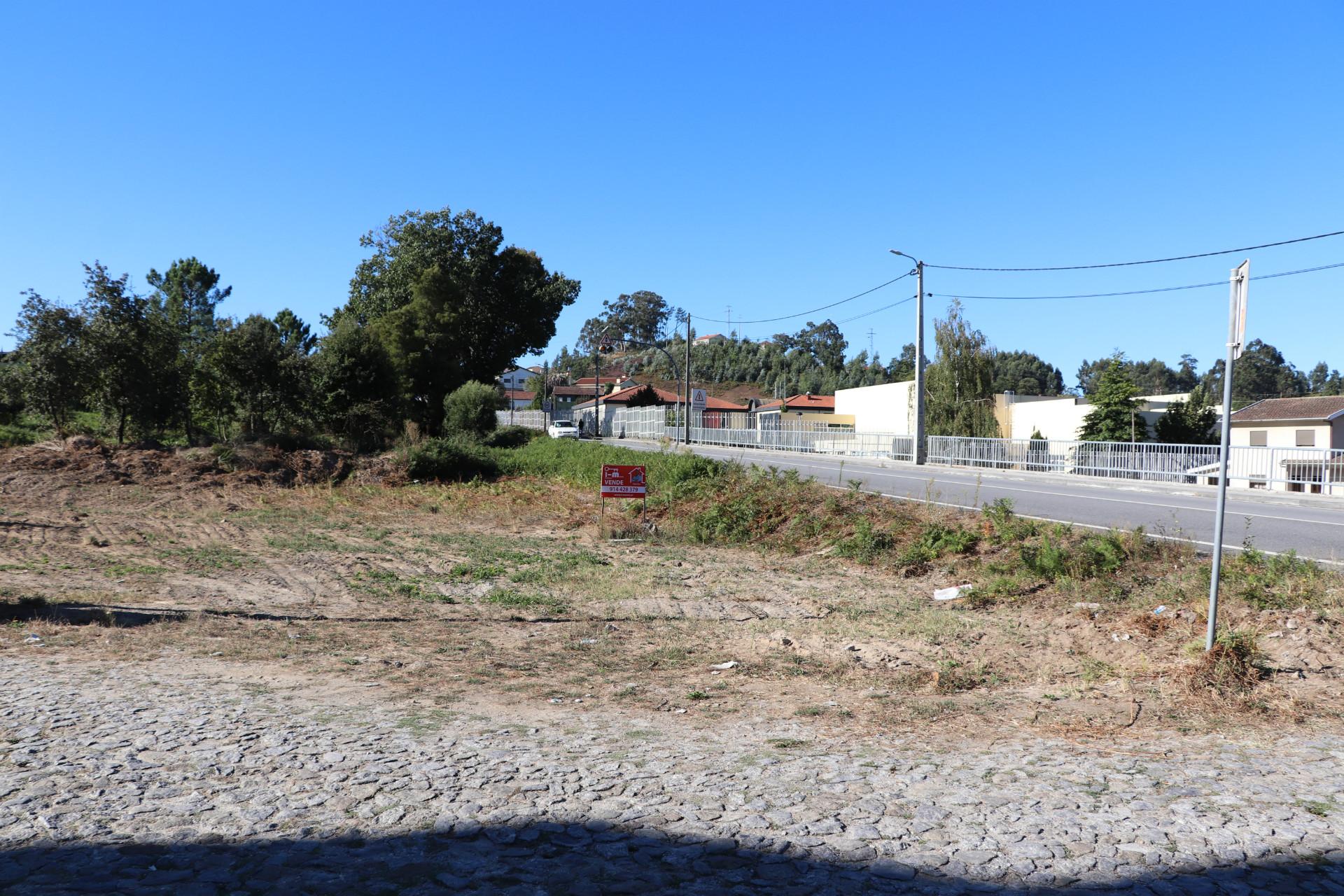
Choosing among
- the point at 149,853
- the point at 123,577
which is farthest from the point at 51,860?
the point at 123,577

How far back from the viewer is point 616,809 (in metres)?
4.77

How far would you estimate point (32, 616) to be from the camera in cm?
1023

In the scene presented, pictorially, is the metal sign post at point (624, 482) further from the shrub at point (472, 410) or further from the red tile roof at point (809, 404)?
the red tile roof at point (809, 404)

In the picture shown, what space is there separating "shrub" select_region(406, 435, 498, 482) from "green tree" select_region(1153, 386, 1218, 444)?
38.0 metres

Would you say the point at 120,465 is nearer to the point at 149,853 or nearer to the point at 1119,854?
the point at 149,853

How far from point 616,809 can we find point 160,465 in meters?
31.5

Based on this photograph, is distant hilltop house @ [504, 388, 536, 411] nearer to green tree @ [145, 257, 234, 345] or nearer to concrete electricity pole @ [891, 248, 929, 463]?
green tree @ [145, 257, 234, 345]

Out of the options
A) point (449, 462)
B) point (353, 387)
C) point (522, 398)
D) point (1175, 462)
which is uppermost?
point (522, 398)

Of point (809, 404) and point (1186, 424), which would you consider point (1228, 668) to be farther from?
point (809, 404)

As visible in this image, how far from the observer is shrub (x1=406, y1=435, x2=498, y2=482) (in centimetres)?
3297

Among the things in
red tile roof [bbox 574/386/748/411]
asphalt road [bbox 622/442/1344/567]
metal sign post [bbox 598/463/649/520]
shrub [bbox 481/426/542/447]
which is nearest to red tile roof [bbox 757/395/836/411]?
red tile roof [bbox 574/386/748/411]

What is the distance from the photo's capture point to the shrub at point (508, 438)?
4147 cm

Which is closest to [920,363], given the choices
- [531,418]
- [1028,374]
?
[531,418]

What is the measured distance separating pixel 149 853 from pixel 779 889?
2828 millimetres
